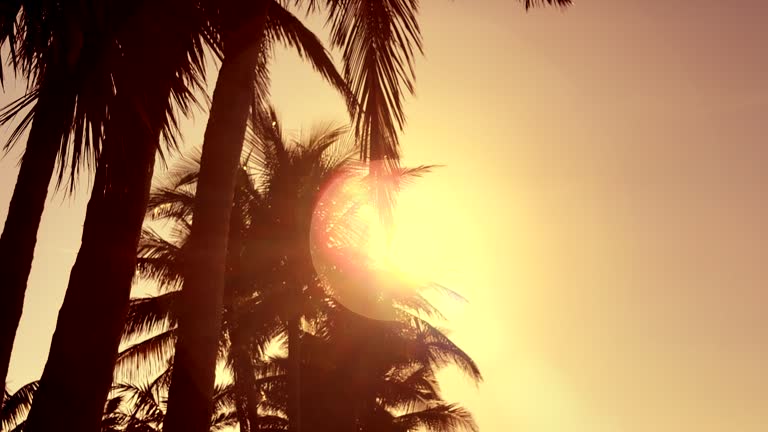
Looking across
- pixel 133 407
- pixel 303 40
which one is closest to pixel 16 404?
pixel 133 407

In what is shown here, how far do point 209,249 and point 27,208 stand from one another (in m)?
1.41

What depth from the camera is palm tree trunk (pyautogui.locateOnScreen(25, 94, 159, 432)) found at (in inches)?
210

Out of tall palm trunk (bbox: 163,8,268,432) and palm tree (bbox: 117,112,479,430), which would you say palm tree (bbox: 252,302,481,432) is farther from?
tall palm trunk (bbox: 163,8,268,432)

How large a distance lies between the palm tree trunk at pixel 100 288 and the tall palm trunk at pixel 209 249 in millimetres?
484

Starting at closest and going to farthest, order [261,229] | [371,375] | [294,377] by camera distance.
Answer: [294,377] → [261,229] → [371,375]

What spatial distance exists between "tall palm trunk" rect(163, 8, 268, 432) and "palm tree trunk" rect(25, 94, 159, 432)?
484 mm

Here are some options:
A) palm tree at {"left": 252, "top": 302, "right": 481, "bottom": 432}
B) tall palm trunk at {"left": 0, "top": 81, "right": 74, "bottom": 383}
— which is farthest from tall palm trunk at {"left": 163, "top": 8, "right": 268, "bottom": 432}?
palm tree at {"left": 252, "top": 302, "right": 481, "bottom": 432}

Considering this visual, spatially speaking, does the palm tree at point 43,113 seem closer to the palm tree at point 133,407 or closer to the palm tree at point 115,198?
the palm tree at point 115,198

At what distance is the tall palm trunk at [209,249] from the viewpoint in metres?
5.27

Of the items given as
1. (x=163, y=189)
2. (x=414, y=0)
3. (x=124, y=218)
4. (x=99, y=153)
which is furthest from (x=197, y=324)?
(x=163, y=189)

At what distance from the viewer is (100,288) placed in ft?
18.5

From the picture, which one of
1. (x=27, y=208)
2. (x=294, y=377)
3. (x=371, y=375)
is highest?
(x=371, y=375)

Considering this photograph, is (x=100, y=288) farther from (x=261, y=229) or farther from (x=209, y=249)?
(x=261, y=229)

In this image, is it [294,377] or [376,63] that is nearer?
[376,63]
